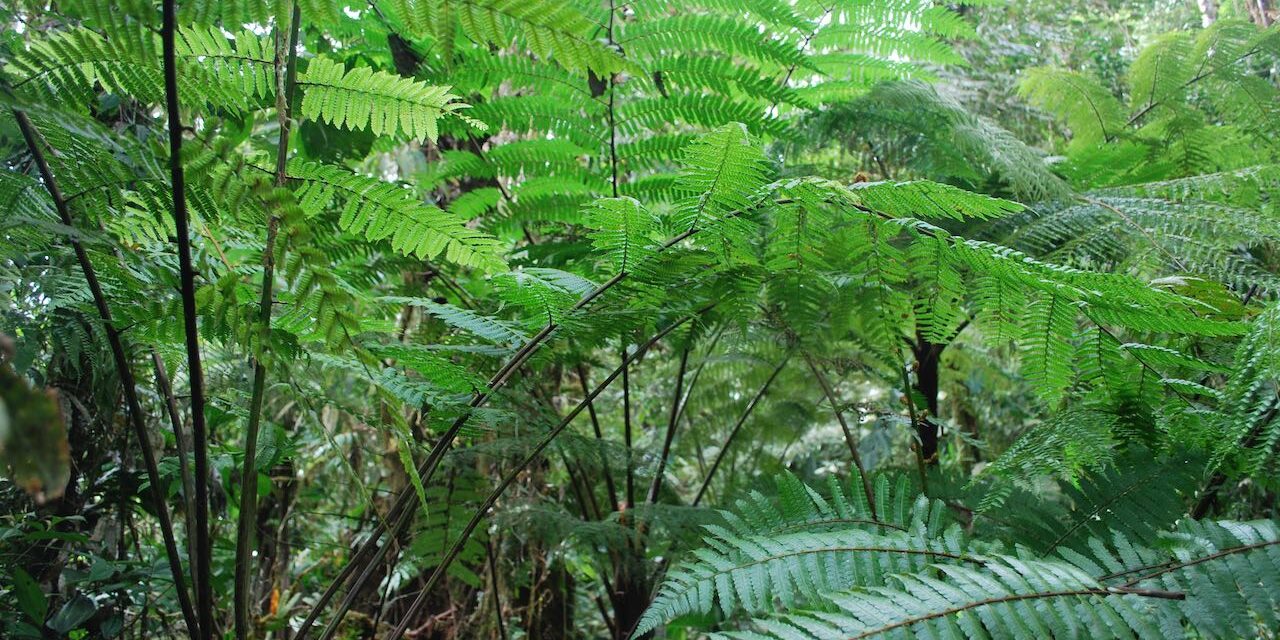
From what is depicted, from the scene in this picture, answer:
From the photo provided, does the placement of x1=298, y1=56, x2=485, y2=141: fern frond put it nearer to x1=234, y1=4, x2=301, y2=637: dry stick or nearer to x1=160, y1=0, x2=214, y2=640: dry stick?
x1=234, y1=4, x2=301, y2=637: dry stick

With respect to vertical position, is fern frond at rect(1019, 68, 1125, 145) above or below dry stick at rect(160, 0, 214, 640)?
above

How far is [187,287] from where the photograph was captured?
2.53ft

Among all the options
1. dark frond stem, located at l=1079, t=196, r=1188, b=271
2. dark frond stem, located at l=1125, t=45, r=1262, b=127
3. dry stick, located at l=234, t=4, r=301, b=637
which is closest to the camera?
dry stick, located at l=234, t=4, r=301, b=637

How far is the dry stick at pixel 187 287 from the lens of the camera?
0.71m

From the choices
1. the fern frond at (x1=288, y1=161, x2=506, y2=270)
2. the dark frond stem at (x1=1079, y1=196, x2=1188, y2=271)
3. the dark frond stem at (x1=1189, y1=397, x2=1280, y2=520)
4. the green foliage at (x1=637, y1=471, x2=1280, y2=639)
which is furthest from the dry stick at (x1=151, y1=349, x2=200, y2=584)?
the dark frond stem at (x1=1079, y1=196, x2=1188, y2=271)

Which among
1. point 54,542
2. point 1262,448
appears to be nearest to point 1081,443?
point 1262,448

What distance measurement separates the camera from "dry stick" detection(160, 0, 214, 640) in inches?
28.0

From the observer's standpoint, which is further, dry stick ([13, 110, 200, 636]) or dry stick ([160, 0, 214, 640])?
dry stick ([13, 110, 200, 636])

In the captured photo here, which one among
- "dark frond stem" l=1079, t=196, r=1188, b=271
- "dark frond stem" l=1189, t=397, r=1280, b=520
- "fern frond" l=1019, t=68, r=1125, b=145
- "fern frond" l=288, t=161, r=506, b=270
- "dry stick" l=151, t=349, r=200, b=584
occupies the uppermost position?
"fern frond" l=1019, t=68, r=1125, b=145

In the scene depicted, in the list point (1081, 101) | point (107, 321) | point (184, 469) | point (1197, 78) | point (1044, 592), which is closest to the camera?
point (1044, 592)

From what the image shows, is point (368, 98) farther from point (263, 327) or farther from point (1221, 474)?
point (1221, 474)

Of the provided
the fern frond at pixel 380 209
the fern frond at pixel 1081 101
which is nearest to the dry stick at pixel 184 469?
the fern frond at pixel 380 209

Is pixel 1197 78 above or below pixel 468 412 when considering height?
above

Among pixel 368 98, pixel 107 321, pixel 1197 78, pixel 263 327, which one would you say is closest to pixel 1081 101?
pixel 1197 78
